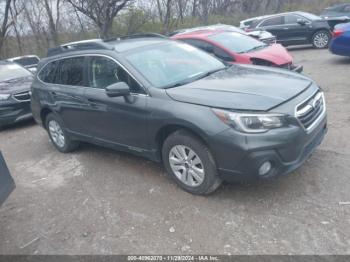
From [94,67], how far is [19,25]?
58.8 ft

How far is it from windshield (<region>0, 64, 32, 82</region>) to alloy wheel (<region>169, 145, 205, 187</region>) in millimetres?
6387

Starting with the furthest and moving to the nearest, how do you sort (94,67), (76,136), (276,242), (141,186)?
(76,136), (94,67), (141,186), (276,242)

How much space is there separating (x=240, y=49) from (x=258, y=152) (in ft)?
17.0

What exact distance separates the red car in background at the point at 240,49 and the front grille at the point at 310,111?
367 cm

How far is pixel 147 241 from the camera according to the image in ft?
11.8

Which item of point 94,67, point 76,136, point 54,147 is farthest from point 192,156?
point 54,147

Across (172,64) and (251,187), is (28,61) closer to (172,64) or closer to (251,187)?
(172,64)

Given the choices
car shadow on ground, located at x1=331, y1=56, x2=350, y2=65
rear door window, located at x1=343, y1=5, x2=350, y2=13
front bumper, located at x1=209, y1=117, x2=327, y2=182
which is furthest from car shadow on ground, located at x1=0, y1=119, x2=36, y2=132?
rear door window, located at x1=343, y1=5, x2=350, y2=13

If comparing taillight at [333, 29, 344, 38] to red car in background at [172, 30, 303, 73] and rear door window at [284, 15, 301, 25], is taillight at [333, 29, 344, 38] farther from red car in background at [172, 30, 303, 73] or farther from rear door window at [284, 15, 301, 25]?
rear door window at [284, 15, 301, 25]

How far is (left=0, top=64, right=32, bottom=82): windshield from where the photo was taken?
9.14 meters

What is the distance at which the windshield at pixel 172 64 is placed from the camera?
4.50 m

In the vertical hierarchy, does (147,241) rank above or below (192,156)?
below

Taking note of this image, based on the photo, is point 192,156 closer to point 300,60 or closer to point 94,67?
point 94,67

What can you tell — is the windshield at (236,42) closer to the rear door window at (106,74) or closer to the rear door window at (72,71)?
the rear door window at (72,71)
